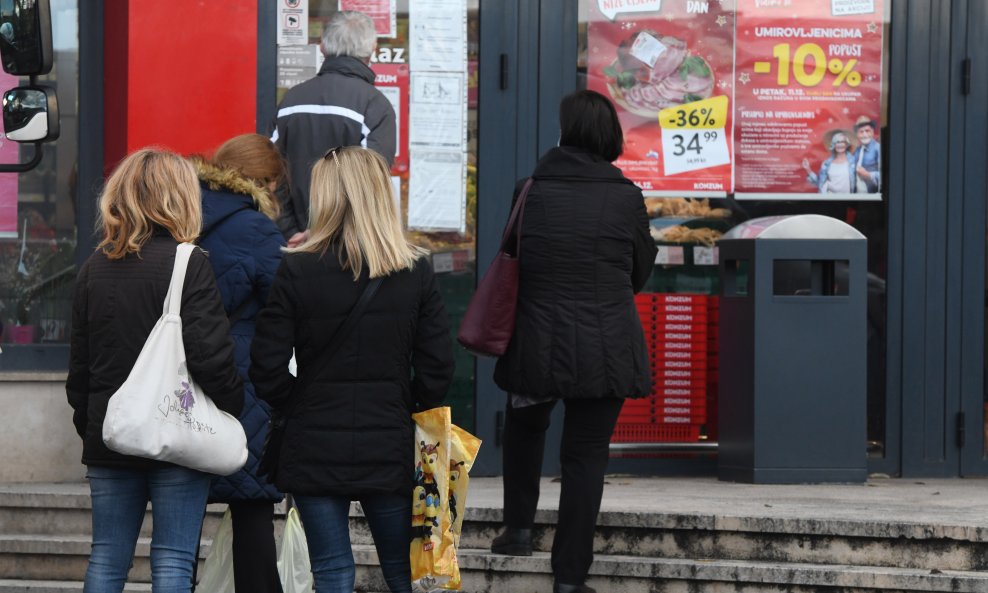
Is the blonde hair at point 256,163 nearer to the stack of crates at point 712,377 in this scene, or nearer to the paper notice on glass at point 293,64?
the paper notice on glass at point 293,64

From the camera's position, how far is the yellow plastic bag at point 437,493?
4238 millimetres

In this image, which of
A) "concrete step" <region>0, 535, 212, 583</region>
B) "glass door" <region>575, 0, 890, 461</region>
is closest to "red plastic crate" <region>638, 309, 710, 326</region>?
"glass door" <region>575, 0, 890, 461</region>

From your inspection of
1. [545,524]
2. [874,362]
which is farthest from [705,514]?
[874,362]

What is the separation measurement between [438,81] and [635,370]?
259 centimetres

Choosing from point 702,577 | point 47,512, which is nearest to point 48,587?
point 47,512

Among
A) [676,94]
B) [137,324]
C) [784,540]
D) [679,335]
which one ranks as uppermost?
[676,94]

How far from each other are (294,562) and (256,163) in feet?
4.44

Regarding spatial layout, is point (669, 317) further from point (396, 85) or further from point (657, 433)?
point (396, 85)

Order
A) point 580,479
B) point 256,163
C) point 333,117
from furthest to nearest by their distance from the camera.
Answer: point 333,117
point 580,479
point 256,163

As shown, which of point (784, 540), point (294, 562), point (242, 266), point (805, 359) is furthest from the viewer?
point (805, 359)

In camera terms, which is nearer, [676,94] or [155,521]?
[155,521]

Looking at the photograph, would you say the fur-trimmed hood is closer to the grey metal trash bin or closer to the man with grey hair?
the man with grey hair

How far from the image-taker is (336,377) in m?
4.18

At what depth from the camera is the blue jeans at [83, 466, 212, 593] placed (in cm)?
423
